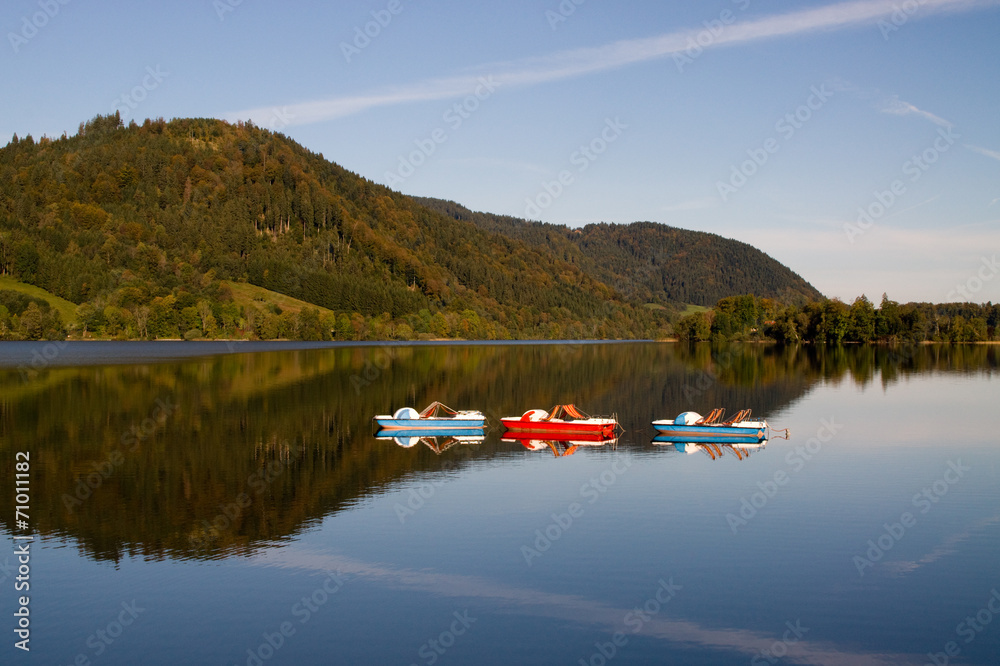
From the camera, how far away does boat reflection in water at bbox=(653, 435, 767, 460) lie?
4738 cm

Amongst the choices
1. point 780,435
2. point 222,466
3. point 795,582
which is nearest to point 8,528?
point 222,466

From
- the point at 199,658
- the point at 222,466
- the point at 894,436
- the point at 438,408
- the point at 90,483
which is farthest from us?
the point at 438,408

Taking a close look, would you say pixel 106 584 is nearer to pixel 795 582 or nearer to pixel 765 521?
pixel 795 582

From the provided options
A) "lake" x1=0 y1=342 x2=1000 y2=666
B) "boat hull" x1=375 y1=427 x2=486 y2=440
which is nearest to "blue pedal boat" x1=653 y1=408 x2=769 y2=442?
"lake" x1=0 y1=342 x2=1000 y2=666

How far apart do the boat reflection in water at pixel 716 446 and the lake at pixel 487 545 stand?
1.34ft

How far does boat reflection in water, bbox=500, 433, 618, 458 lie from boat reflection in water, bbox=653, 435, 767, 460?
3365mm

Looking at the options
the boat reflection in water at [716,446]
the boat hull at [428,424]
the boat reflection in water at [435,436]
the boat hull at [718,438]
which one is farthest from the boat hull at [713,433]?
the boat hull at [428,424]

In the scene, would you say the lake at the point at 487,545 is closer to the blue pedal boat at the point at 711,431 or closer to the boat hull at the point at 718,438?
the boat hull at the point at 718,438

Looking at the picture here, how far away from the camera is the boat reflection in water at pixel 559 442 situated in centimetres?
4878

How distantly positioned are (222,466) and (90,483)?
6.14m

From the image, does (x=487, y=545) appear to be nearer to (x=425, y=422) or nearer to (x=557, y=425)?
(x=557, y=425)

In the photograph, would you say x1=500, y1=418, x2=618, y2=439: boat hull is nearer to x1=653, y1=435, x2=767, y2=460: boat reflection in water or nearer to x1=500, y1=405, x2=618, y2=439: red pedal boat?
x1=500, y1=405, x2=618, y2=439: red pedal boat

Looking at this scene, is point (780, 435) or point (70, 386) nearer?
point (780, 435)

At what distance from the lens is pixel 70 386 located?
77.4 metres
